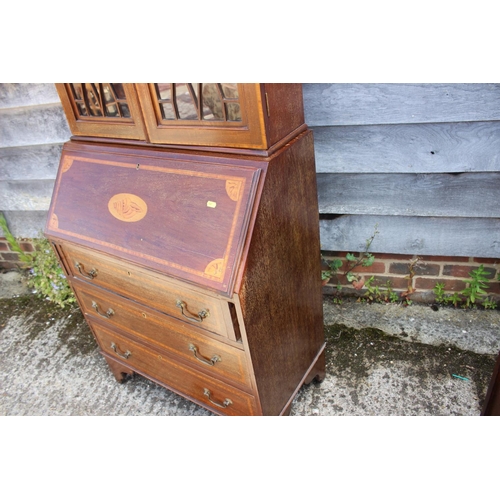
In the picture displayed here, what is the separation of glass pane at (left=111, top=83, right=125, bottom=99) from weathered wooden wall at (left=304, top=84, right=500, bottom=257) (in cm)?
79

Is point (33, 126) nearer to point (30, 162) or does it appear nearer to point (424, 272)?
point (30, 162)

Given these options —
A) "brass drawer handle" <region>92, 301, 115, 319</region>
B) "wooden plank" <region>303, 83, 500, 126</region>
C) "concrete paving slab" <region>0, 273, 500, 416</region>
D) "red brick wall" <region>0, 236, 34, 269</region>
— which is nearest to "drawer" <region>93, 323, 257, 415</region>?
"brass drawer handle" <region>92, 301, 115, 319</region>

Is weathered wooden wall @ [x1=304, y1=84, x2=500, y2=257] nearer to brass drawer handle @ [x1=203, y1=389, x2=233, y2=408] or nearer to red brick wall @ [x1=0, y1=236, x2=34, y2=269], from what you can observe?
brass drawer handle @ [x1=203, y1=389, x2=233, y2=408]

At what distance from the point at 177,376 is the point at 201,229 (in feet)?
2.67

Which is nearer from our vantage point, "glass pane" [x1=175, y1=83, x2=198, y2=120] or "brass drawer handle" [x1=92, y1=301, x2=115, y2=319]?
"glass pane" [x1=175, y1=83, x2=198, y2=120]

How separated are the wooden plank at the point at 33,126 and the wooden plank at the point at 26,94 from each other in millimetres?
45

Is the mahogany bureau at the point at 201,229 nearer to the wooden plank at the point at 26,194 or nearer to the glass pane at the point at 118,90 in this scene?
the glass pane at the point at 118,90

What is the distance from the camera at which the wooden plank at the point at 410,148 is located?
1715mm

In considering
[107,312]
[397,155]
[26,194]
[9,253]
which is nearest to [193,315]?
[107,312]

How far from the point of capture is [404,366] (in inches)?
79.1

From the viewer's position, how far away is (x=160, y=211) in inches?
52.1

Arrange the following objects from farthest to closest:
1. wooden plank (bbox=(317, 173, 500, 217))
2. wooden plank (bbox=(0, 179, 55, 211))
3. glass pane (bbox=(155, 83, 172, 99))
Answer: wooden plank (bbox=(0, 179, 55, 211)) → wooden plank (bbox=(317, 173, 500, 217)) → glass pane (bbox=(155, 83, 172, 99))

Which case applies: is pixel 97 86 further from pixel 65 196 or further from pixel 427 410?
pixel 427 410

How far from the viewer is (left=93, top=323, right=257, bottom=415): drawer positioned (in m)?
1.57
